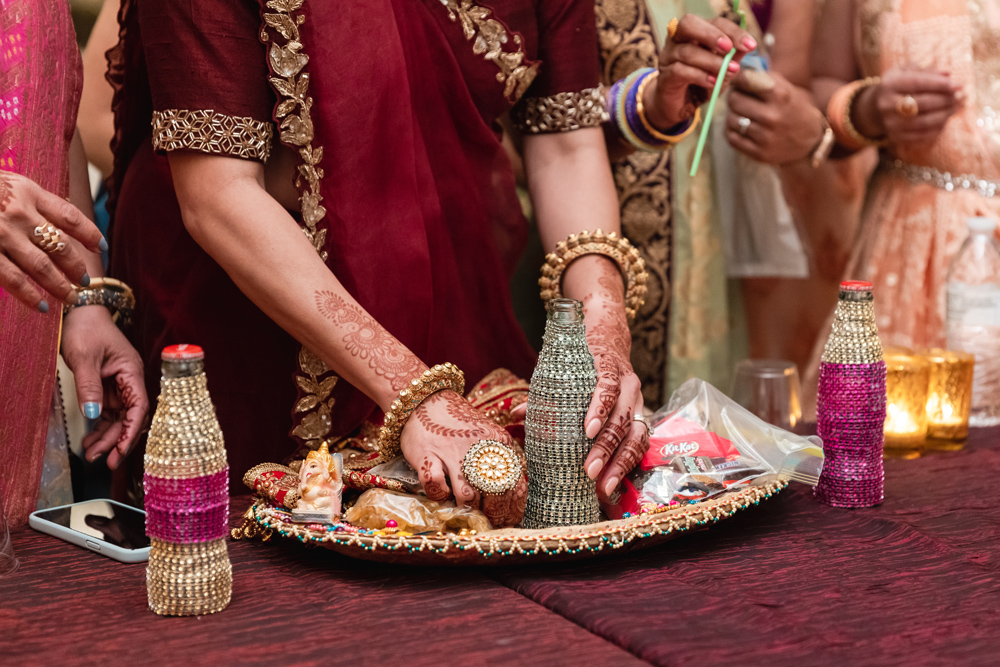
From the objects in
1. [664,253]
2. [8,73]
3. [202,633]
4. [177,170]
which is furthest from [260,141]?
[664,253]

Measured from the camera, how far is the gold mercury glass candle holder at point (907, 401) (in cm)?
126

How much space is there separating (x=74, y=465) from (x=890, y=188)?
5.17 ft

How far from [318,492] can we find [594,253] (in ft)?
1.77

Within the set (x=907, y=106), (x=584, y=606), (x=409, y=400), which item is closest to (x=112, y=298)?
(x=409, y=400)

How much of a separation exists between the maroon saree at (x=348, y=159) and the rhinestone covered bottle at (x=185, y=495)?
0.35m

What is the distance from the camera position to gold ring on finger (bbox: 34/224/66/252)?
0.88m

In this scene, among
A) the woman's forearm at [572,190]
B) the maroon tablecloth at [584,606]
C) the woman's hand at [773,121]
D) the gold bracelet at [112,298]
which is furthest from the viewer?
the woman's hand at [773,121]

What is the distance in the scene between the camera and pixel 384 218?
114cm

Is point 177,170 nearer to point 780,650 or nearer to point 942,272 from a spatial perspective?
point 780,650

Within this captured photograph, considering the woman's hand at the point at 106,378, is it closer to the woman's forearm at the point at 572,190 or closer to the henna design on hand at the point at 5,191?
the henna design on hand at the point at 5,191

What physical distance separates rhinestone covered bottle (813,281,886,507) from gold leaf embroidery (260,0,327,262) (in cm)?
58

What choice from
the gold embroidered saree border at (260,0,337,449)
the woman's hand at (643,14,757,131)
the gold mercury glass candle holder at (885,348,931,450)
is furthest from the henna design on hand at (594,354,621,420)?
the woman's hand at (643,14,757,131)

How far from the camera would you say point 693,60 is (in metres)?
1.38

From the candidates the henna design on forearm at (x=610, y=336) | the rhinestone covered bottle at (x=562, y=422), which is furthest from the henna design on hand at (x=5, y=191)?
the henna design on forearm at (x=610, y=336)
